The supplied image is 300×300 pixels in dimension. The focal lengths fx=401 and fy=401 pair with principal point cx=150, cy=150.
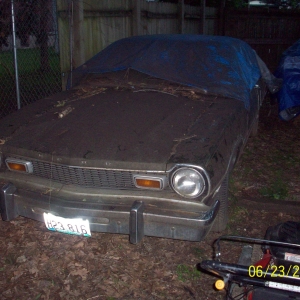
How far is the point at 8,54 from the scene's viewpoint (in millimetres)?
7035

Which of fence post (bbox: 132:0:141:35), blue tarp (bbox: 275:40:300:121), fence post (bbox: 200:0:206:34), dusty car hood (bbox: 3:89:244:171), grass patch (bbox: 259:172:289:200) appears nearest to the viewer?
dusty car hood (bbox: 3:89:244:171)

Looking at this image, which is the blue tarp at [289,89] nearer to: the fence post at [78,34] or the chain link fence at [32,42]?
the fence post at [78,34]

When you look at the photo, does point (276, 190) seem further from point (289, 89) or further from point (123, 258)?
point (289, 89)

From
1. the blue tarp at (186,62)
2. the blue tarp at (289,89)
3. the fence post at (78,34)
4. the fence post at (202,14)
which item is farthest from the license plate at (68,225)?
the fence post at (202,14)

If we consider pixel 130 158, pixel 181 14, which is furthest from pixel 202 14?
pixel 130 158

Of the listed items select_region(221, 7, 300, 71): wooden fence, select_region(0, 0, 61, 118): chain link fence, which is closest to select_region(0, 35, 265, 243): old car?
select_region(0, 0, 61, 118): chain link fence

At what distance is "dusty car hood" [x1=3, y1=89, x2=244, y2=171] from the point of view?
2.89 m

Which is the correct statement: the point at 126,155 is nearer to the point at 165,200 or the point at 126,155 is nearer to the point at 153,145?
the point at 153,145

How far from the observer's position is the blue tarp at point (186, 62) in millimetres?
4199

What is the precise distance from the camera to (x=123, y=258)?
11.2 ft

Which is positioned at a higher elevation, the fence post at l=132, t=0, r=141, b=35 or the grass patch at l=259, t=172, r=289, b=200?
the fence post at l=132, t=0, r=141, b=35

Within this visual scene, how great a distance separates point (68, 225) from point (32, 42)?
449 cm

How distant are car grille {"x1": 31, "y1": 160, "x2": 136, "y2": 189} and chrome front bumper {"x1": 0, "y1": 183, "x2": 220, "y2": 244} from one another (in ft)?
0.48

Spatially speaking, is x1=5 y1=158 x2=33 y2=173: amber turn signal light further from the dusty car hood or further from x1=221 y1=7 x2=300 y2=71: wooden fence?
x1=221 y1=7 x2=300 y2=71: wooden fence
